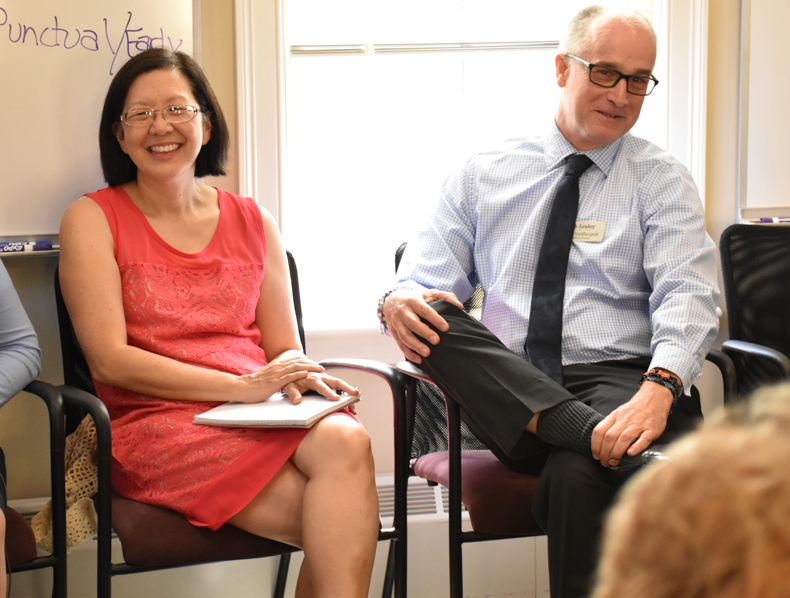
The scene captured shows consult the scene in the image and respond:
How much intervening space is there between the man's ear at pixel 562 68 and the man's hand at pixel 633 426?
879 millimetres

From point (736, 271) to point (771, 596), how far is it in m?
1.99

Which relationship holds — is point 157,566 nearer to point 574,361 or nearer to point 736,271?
point 574,361

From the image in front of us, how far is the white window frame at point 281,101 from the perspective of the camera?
2146 mm

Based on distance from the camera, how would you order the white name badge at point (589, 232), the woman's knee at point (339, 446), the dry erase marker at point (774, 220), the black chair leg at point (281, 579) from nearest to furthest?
the woman's knee at point (339, 446), the white name badge at point (589, 232), the black chair leg at point (281, 579), the dry erase marker at point (774, 220)

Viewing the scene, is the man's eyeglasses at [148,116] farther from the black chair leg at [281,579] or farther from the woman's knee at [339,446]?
the black chair leg at [281,579]

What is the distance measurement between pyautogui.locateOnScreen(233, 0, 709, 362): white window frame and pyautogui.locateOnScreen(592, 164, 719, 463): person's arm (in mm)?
553

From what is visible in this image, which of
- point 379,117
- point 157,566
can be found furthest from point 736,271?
point 157,566

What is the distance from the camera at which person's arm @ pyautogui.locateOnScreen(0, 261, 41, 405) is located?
4.97 feet

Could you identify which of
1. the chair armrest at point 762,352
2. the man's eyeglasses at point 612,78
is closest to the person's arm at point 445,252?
the man's eyeglasses at point 612,78

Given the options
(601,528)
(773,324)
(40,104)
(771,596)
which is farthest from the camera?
(773,324)

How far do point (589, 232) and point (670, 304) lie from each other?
0.93ft

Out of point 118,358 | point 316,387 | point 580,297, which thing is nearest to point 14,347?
point 118,358

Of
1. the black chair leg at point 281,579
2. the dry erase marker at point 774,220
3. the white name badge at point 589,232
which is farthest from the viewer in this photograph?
the dry erase marker at point 774,220

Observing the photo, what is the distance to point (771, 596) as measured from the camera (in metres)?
0.27
